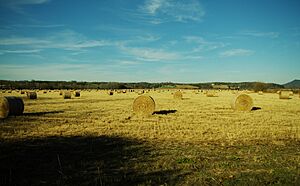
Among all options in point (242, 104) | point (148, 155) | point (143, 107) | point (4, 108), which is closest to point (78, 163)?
point (148, 155)

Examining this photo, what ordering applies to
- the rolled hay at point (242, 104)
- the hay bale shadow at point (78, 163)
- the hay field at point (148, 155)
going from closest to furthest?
1. the hay bale shadow at point (78, 163)
2. the hay field at point (148, 155)
3. the rolled hay at point (242, 104)

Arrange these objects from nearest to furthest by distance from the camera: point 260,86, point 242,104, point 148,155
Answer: point 148,155 < point 242,104 < point 260,86

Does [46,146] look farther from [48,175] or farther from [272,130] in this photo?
[272,130]

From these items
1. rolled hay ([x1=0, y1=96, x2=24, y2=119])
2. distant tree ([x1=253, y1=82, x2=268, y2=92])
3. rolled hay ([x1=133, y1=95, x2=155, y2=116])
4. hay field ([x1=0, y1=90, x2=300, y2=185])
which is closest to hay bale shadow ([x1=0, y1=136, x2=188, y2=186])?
hay field ([x1=0, y1=90, x2=300, y2=185])

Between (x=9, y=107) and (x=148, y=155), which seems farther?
(x=9, y=107)

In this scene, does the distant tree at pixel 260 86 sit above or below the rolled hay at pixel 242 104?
above

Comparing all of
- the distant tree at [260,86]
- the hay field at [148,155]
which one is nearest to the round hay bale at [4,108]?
the hay field at [148,155]

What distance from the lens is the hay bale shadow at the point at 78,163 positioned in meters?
7.46

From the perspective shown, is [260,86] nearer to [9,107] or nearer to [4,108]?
[9,107]

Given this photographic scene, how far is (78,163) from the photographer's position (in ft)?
29.5

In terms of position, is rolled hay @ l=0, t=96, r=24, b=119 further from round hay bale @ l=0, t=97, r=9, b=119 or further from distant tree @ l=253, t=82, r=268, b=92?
distant tree @ l=253, t=82, r=268, b=92

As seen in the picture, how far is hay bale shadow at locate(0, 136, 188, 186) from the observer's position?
7.46 metres

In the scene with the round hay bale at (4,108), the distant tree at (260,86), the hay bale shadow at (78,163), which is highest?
the distant tree at (260,86)

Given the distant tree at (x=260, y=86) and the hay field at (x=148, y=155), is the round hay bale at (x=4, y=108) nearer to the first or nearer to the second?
the hay field at (x=148, y=155)
